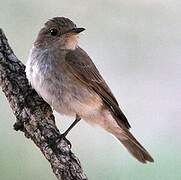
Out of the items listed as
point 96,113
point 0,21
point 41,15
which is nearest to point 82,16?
point 41,15

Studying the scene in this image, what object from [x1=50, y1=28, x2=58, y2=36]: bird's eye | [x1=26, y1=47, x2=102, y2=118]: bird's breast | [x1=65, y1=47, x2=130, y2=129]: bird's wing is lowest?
[x1=26, y1=47, x2=102, y2=118]: bird's breast

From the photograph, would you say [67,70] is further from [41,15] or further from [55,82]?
[41,15]

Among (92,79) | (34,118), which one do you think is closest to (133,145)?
(92,79)

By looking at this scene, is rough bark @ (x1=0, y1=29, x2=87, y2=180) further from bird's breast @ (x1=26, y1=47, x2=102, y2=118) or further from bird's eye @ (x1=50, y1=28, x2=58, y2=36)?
bird's eye @ (x1=50, y1=28, x2=58, y2=36)

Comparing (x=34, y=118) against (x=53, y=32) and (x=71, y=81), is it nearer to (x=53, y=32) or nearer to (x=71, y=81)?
(x=71, y=81)

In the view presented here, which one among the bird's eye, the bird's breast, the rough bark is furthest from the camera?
the bird's eye

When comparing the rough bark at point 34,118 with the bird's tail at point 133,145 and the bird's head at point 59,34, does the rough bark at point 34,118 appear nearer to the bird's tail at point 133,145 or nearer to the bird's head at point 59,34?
the bird's head at point 59,34

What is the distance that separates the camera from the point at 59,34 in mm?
2281

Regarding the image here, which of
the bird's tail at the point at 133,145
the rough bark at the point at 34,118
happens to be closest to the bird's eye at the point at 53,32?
the rough bark at the point at 34,118

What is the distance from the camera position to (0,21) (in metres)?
2.54

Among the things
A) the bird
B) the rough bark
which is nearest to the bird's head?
the bird

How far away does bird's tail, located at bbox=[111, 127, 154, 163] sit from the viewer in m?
2.31

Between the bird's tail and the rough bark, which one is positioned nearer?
the rough bark

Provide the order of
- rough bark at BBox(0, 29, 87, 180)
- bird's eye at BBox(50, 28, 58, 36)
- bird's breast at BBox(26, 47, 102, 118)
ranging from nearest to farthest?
1. rough bark at BBox(0, 29, 87, 180)
2. bird's breast at BBox(26, 47, 102, 118)
3. bird's eye at BBox(50, 28, 58, 36)
